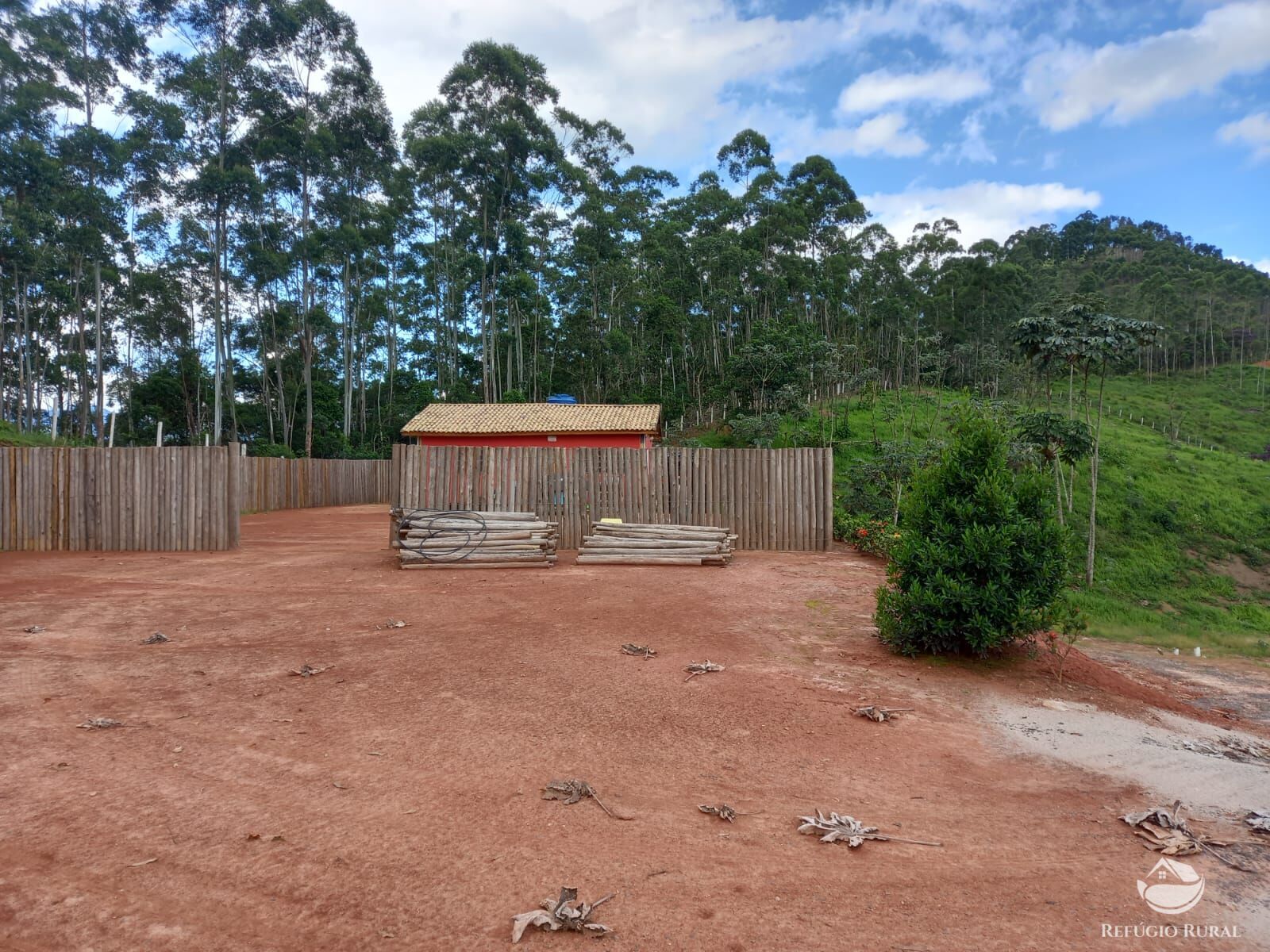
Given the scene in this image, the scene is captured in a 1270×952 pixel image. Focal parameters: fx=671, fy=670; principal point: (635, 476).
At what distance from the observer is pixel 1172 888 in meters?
2.54

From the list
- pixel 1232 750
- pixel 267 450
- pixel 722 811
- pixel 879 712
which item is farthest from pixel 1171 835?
pixel 267 450

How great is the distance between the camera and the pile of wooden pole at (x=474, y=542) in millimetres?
10492

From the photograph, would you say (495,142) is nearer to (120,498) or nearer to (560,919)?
(120,498)

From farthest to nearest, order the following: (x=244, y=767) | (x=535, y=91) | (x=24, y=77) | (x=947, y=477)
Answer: (x=535, y=91), (x=24, y=77), (x=947, y=477), (x=244, y=767)

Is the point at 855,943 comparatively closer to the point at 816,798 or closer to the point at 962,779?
the point at 816,798

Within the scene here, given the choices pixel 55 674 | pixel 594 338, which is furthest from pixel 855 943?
pixel 594 338

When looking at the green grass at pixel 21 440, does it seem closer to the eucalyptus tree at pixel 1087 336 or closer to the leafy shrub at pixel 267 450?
the leafy shrub at pixel 267 450

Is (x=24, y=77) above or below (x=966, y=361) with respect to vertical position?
above

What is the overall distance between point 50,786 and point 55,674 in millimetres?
2269

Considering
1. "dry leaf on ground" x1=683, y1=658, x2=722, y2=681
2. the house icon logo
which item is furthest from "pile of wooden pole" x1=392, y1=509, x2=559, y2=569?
the house icon logo

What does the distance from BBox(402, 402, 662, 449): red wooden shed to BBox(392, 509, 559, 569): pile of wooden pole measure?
1323 cm

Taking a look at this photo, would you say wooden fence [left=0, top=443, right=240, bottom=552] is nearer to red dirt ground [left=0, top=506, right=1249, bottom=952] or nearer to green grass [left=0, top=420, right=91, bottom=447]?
red dirt ground [left=0, top=506, right=1249, bottom=952]

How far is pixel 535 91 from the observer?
3625 cm

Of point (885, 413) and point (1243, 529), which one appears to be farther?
point (885, 413)
